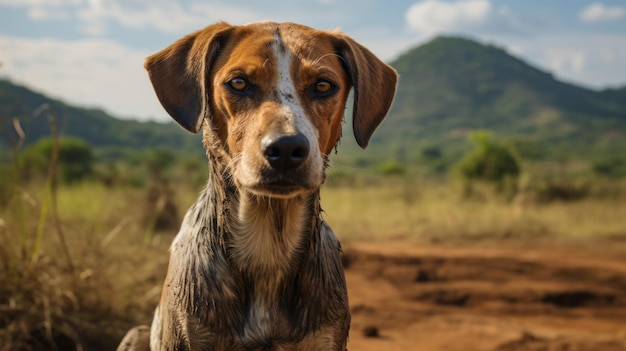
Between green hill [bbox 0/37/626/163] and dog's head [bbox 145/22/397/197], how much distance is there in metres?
64.3

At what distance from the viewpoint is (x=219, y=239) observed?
3172 mm

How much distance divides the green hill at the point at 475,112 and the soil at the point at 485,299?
5882 centimetres

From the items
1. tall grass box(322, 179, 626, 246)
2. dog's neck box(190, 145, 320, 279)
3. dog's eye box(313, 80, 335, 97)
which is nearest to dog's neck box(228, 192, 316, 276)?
dog's neck box(190, 145, 320, 279)

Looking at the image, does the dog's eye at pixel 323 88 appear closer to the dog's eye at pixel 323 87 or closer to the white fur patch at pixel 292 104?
the dog's eye at pixel 323 87

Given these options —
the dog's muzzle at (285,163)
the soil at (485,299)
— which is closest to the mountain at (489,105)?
the soil at (485,299)

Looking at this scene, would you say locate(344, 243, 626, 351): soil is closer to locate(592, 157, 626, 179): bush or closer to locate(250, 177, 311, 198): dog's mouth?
locate(250, 177, 311, 198): dog's mouth

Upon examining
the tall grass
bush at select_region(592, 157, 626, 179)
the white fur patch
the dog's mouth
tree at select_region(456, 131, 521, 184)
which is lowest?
bush at select_region(592, 157, 626, 179)

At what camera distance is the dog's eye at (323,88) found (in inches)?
123

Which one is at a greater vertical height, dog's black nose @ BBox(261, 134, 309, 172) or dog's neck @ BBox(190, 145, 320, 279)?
dog's black nose @ BBox(261, 134, 309, 172)

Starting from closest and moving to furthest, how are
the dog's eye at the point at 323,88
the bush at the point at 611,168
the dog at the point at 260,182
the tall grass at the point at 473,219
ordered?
1. the dog at the point at 260,182
2. the dog's eye at the point at 323,88
3. the tall grass at the point at 473,219
4. the bush at the point at 611,168

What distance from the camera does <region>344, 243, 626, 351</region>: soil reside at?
247 inches

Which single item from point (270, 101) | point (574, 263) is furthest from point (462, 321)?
point (270, 101)

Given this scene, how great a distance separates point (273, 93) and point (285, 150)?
0.40 metres

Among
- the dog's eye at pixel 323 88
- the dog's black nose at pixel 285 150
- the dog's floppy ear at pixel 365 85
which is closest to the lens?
the dog's black nose at pixel 285 150
